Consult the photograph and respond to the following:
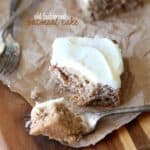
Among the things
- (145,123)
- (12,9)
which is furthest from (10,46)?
(145,123)

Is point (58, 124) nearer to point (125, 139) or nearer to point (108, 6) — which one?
point (125, 139)

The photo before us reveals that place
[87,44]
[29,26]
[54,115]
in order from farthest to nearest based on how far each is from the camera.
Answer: [29,26]
[87,44]
[54,115]

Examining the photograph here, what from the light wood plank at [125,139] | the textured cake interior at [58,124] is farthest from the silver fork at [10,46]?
the light wood plank at [125,139]

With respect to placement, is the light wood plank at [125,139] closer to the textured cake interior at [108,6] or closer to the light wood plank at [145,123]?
the light wood plank at [145,123]

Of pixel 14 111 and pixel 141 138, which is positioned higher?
pixel 14 111

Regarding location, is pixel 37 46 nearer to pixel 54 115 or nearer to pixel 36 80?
pixel 36 80

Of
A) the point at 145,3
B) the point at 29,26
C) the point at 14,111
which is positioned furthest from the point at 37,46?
the point at 145,3
